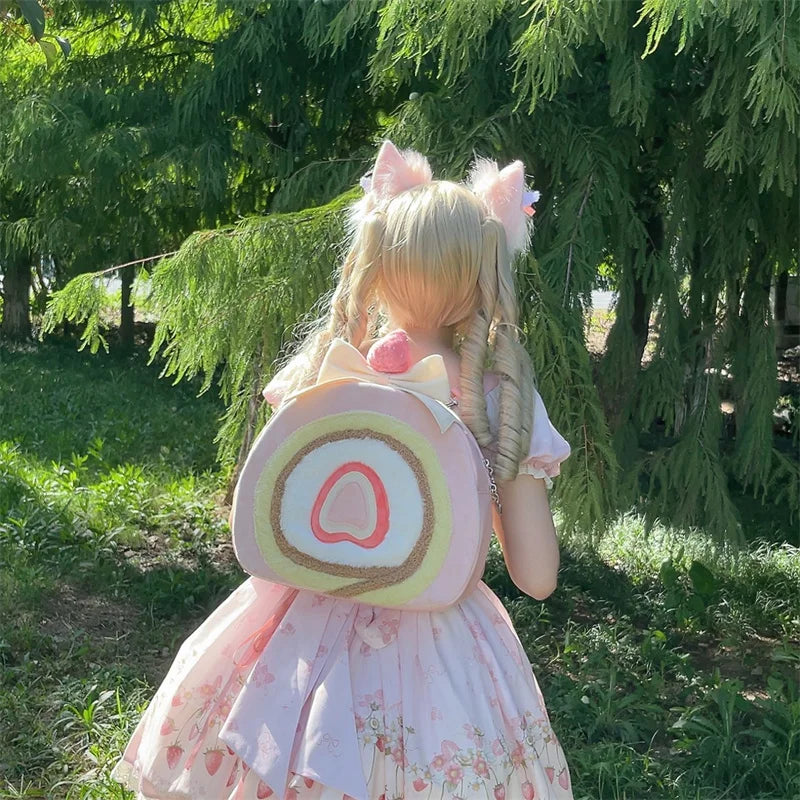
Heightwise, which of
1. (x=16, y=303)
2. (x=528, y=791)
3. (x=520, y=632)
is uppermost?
(x=16, y=303)

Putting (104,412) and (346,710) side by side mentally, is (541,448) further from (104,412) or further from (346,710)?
(104,412)

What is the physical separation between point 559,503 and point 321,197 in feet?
4.86

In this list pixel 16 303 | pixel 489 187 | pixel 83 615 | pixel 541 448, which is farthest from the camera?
pixel 16 303

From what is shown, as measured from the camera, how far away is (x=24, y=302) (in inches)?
454

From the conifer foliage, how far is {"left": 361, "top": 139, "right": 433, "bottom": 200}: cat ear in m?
0.83

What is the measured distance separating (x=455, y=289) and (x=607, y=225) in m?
1.65

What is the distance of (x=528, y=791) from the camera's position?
158cm

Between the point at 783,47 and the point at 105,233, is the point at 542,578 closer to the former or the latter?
the point at 783,47

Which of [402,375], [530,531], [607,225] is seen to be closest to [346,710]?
[530,531]

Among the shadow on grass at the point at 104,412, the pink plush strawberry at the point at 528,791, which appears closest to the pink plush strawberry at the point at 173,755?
the pink plush strawberry at the point at 528,791

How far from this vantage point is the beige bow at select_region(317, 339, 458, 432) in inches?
59.0

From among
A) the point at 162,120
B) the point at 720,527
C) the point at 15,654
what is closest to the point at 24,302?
the point at 162,120

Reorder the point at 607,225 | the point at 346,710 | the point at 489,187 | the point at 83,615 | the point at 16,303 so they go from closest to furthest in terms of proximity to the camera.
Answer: the point at 346,710 → the point at 489,187 → the point at 607,225 → the point at 83,615 → the point at 16,303

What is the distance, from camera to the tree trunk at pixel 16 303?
11406mm
